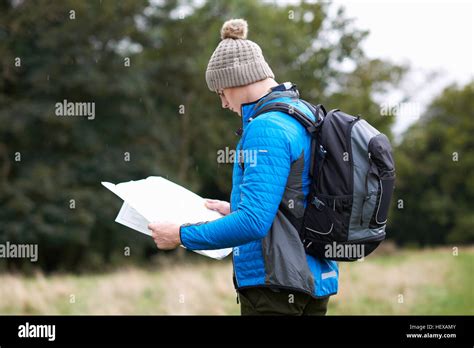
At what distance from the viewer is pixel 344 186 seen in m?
2.50

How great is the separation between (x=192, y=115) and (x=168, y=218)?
80.4ft

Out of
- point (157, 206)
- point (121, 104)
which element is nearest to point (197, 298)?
point (157, 206)

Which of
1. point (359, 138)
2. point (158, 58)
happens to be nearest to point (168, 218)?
point (359, 138)

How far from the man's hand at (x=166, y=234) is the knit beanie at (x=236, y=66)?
0.58m

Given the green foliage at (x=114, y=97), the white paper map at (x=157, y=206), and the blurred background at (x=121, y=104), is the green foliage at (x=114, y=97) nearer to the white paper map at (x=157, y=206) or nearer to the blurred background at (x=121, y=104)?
the blurred background at (x=121, y=104)

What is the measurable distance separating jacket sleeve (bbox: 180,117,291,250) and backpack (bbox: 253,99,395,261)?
129 millimetres

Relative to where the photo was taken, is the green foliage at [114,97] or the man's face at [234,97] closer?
the man's face at [234,97]

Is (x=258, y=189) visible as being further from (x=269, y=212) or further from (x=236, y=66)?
(x=236, y=66)

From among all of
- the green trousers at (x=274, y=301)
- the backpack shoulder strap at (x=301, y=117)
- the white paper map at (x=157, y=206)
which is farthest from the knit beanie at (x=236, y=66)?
the green trousers at (x=274, y=301)

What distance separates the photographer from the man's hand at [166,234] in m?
2.55

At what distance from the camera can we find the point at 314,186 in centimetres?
254
